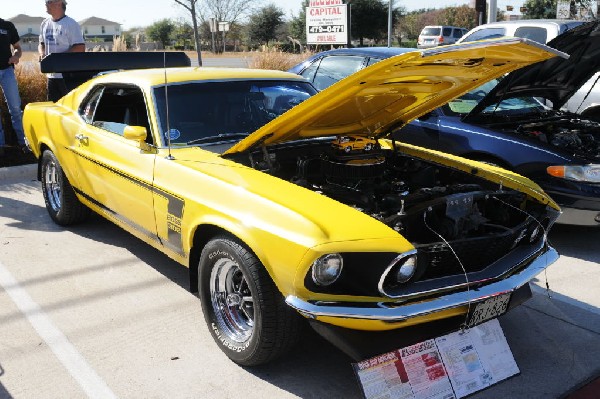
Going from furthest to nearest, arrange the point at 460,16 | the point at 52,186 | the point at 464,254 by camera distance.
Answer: the point at 460,16 → the point at 52,186 → the point at 464,254

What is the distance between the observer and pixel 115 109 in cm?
454

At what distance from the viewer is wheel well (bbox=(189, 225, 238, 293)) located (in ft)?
10.5

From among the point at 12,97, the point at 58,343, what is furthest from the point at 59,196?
the point at 12,97

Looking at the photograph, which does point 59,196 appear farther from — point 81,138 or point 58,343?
point 58,343

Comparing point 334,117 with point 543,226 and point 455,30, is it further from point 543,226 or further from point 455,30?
point 455,30

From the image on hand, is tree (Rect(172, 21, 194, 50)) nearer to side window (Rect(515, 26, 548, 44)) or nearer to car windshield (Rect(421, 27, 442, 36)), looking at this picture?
car windshield (Rect(421, 27, 442, 36))

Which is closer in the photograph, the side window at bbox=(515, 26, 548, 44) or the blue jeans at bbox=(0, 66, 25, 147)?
the blue jeans at bbox=(0, 66, 25, 147)

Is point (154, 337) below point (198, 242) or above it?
below

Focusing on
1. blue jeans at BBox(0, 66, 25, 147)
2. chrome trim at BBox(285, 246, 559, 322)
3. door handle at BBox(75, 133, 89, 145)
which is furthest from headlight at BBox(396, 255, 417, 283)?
blue jeans at BBox(0, 66, 25, 147)

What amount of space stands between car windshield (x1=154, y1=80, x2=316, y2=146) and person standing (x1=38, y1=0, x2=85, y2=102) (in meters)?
4.00

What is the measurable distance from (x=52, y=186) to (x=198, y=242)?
277 centimetres

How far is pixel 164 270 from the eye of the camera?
14.5ft

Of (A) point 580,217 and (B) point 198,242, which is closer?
(B) point 198,242

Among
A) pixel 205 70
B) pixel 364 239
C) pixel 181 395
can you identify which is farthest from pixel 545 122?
pixel 181 395
